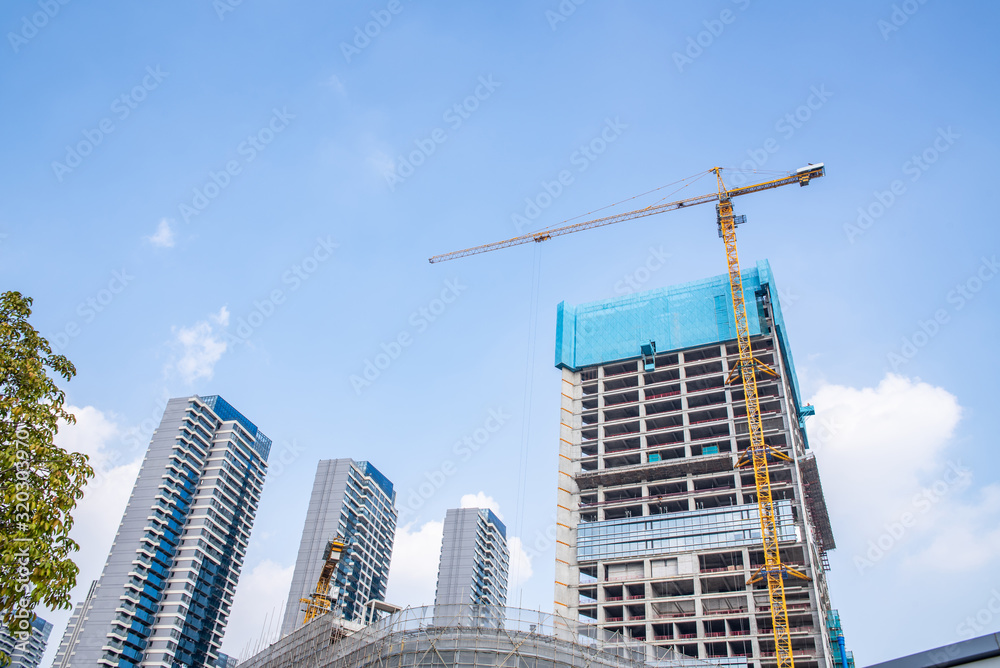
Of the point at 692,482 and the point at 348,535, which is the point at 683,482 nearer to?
the point at 692,482

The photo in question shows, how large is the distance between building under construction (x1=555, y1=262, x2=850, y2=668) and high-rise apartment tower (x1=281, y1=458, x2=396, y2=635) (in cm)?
5908

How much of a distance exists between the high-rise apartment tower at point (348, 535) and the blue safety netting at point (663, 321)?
59.1m

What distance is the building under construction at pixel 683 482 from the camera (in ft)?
251

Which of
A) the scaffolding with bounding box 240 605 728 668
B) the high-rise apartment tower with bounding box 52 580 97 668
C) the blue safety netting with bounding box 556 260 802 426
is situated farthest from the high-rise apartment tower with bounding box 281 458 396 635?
the scaffolding with bounding box 240 605 728 668

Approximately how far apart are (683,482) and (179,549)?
84376mm

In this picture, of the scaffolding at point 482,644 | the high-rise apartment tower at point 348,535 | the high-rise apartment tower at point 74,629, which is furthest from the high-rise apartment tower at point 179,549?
the scaffolding at point 482,644

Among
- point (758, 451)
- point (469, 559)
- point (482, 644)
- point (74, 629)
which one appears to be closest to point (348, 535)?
point (469, 559)

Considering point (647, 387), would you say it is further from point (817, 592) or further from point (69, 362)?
point (69, 362)

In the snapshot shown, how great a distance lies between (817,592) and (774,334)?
103 ft

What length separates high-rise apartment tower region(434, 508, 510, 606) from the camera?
151875 mm

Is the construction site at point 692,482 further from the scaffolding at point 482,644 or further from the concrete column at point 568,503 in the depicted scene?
the scaffolding at point 482,644

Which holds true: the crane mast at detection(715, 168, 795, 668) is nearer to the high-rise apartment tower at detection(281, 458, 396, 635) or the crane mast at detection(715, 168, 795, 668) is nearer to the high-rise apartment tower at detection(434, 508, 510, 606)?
the high-rise apartment tower at detection(281, 458, 396, 635)

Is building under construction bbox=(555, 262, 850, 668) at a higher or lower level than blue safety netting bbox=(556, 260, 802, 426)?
lower

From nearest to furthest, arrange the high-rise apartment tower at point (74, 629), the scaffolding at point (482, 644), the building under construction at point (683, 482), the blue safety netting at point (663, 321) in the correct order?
1. the scaffolding at point (482, 644)
2. the building under construction at point (683, 482)
3. the blue safety netting at point (663, 321)
4. the high-rise apartment tower at point (74, 629)
